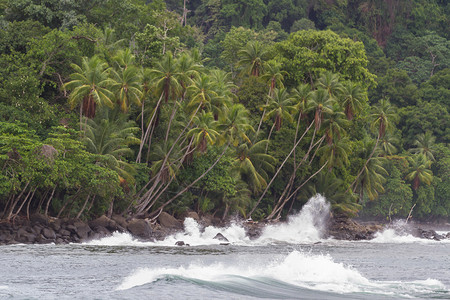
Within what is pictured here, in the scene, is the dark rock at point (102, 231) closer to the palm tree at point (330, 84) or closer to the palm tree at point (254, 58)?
the palm tree at point (330, 84)

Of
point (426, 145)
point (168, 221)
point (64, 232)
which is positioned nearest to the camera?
point (64, 232)

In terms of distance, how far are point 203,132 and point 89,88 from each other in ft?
26.0

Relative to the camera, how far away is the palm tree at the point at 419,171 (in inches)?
2904

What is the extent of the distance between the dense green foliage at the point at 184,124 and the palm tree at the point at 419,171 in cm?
15

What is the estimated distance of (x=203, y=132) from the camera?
1762 inches

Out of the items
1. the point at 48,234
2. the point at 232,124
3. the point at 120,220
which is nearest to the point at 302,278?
the point at 48,234

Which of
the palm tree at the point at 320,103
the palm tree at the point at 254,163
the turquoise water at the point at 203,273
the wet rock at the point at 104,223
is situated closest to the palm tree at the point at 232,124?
the palm tree at the point at 254,163

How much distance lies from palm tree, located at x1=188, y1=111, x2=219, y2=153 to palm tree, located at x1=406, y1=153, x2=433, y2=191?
34.7m

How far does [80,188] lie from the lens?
3944 centimetres


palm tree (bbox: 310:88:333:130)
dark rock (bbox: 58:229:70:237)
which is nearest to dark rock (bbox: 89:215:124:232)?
dark rock (bbox: 58:229:70:237)

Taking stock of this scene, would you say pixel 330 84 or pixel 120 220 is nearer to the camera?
pixel 120 220

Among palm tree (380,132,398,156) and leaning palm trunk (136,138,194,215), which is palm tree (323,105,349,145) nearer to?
leaning palm trunk (136,138,194,215)

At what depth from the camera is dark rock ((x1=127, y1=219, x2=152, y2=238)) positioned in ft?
136

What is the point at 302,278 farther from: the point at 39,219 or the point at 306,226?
the point at 306,226
